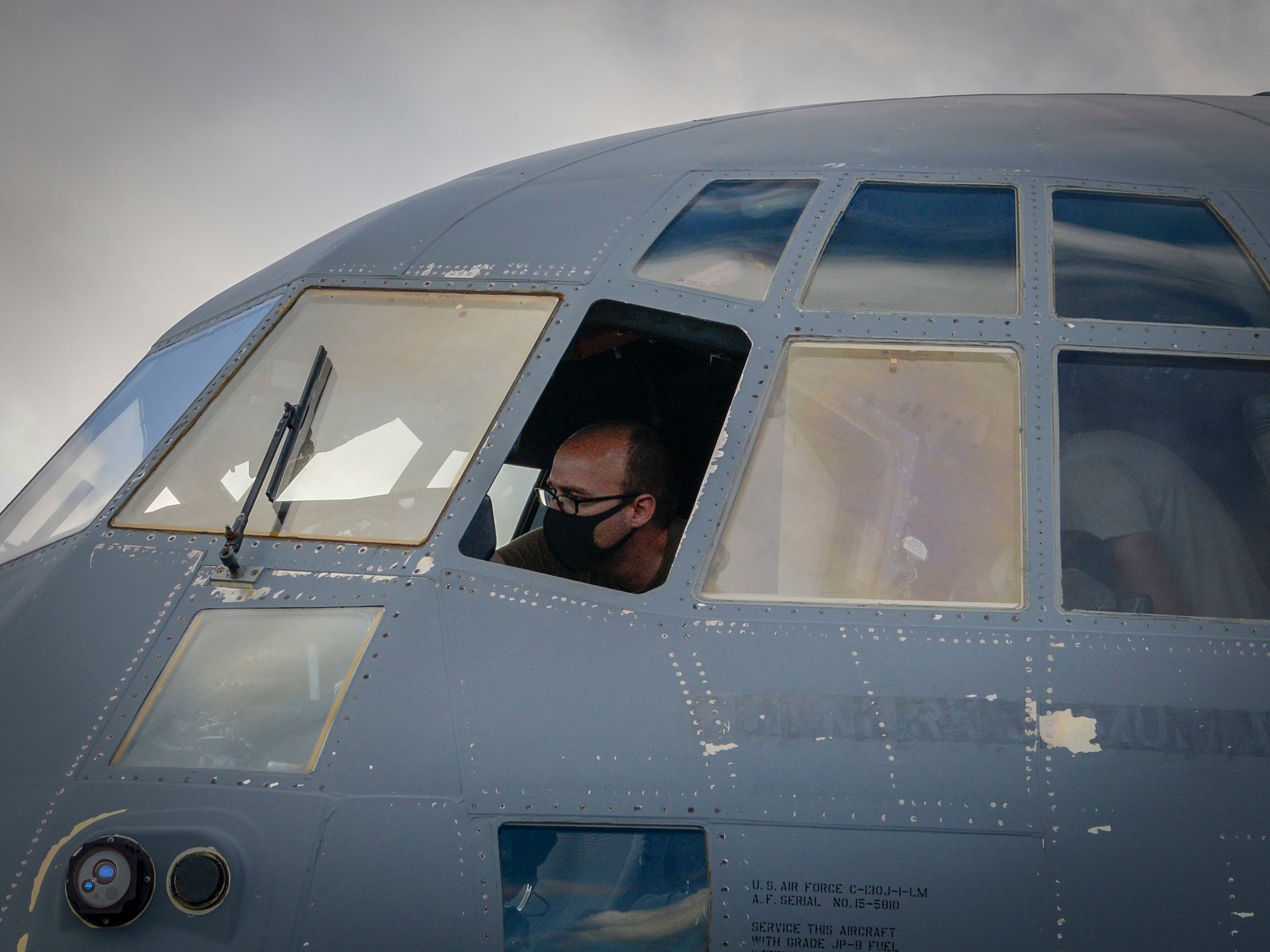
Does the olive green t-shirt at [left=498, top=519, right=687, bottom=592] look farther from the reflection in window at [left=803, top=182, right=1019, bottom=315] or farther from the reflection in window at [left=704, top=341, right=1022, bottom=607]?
the reflection in window at [left=803, top=182, right=1019, bottom=315]

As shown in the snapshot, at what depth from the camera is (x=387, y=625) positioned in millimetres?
3141

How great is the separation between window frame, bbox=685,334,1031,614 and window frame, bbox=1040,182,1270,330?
0.28 metres

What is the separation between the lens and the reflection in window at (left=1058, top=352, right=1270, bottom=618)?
3195 mm

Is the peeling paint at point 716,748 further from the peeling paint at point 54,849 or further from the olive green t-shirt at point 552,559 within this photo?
the peeling paint at point 54,849

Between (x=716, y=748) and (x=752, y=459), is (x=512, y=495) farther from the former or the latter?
(x=716, y=748)

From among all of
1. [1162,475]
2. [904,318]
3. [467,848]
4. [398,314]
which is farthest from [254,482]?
[1162,475]

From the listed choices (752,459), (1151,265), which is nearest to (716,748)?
(752,459)

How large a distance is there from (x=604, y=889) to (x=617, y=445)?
1.99m

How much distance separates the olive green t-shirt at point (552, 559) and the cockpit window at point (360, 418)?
0.76 metres

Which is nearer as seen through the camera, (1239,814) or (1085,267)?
(1239,814)

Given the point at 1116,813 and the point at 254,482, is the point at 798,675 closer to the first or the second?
the point at 1116,813

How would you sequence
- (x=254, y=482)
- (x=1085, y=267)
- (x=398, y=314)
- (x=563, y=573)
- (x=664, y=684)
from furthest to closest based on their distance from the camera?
1. (x=563, y=573)
2. (x=398, y=314)
3. (x=1085, y=267)
4. (x=254, y=482)
5. (x=664, y=684)

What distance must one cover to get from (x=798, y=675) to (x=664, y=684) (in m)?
0.40

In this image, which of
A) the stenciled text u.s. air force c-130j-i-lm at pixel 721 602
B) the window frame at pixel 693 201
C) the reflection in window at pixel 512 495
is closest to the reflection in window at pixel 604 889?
the stenciled text u.s. air force c-130j-i-lm at pixel 721 602
